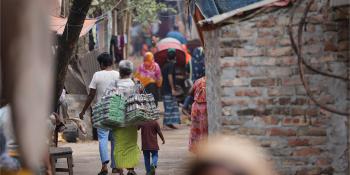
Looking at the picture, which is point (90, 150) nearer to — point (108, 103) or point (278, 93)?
point (108, 103)

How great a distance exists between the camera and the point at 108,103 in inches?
399

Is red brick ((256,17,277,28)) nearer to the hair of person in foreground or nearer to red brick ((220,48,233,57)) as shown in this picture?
red brick ((220,48,233,57))

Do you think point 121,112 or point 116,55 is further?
point 116,55

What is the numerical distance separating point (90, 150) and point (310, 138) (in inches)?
279

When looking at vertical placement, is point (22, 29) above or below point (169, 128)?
above

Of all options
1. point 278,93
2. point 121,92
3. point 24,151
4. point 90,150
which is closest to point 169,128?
point 90,150

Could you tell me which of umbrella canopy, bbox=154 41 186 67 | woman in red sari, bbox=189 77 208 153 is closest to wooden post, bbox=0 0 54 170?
woman in red sari, bbox=189 77 208 153

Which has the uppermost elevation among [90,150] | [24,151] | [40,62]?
[40,62]

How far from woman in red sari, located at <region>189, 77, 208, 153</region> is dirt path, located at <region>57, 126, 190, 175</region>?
1.00 meters

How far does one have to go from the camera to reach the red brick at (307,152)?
25.7 feet

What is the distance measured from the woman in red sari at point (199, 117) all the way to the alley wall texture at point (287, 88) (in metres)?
1.66

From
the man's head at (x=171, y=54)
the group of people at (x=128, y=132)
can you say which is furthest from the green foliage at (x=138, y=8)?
the group of people at (x=128, y=132)

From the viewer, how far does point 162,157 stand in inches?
516

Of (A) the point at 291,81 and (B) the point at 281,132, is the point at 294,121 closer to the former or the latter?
(B) the point at 281,132
